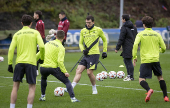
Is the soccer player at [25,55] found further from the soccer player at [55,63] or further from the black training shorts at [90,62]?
the black training shorts at [90,62]

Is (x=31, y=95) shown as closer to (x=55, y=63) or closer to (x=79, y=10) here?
(x=55, y=63)

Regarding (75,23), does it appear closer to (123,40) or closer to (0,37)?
(0,37)

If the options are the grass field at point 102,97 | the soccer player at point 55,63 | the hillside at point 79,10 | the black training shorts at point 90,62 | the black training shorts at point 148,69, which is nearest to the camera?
the grass field at point 102,97

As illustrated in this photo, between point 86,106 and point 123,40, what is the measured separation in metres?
4.77

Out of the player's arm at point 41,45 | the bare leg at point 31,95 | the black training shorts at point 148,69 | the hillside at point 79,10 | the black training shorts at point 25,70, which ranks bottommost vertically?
the hillside at point 79,10

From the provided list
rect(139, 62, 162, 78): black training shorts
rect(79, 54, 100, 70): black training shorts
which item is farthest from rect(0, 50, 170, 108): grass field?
rect(79, 54, 100, 70): black training shorts

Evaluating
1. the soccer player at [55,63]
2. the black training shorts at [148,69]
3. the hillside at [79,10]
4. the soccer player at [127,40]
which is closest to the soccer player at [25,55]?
the soccer player at [55,63]

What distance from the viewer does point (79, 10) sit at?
1374 inches

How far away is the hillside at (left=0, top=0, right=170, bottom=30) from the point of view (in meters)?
31.6

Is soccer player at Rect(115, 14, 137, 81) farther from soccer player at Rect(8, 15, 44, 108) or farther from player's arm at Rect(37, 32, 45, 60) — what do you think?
soccer player at Rect(8, 15, 44, 108)

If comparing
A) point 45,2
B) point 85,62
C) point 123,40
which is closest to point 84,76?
point 123,40

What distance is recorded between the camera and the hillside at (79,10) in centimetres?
3164

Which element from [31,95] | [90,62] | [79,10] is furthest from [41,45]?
[79,10]

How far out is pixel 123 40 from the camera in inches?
466
